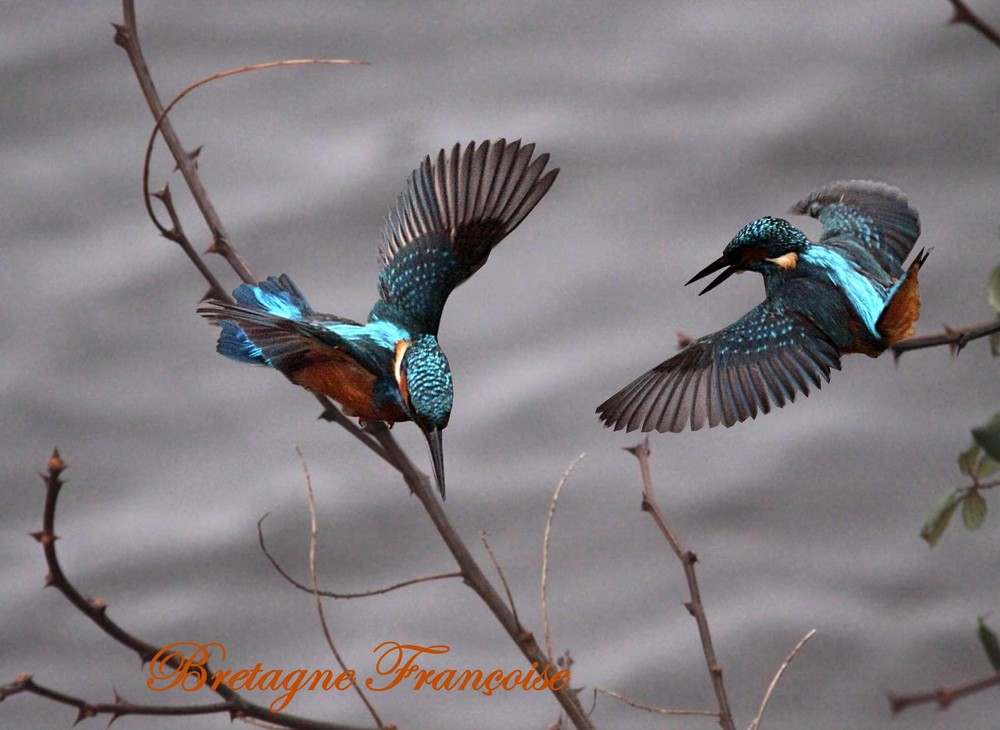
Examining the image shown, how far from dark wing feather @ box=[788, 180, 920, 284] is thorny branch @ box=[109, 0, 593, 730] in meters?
0.55

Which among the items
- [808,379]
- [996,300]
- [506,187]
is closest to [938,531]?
[996,300]

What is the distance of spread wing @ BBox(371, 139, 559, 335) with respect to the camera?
1.30 metres

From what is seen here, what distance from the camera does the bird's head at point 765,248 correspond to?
119cm

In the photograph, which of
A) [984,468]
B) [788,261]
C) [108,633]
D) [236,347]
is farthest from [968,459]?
[236,347]

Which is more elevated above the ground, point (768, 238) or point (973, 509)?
point (768, 238)

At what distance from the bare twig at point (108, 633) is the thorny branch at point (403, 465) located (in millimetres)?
171

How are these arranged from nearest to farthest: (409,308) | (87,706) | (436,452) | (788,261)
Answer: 1. (87,706)
2. (436,452)
3. (788,261)
4. (409,308)

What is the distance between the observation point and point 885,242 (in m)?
1.34

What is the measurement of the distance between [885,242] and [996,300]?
0.65 meters

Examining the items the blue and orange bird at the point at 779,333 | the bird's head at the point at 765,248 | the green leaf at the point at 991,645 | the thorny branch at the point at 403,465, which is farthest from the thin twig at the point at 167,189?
the green leaf at the point at 991,645

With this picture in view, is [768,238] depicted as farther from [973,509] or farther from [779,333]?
[973,509]

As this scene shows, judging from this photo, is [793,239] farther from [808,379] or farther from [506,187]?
[506,187]

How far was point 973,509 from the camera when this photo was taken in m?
0.84

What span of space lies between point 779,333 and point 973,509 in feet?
1.46
